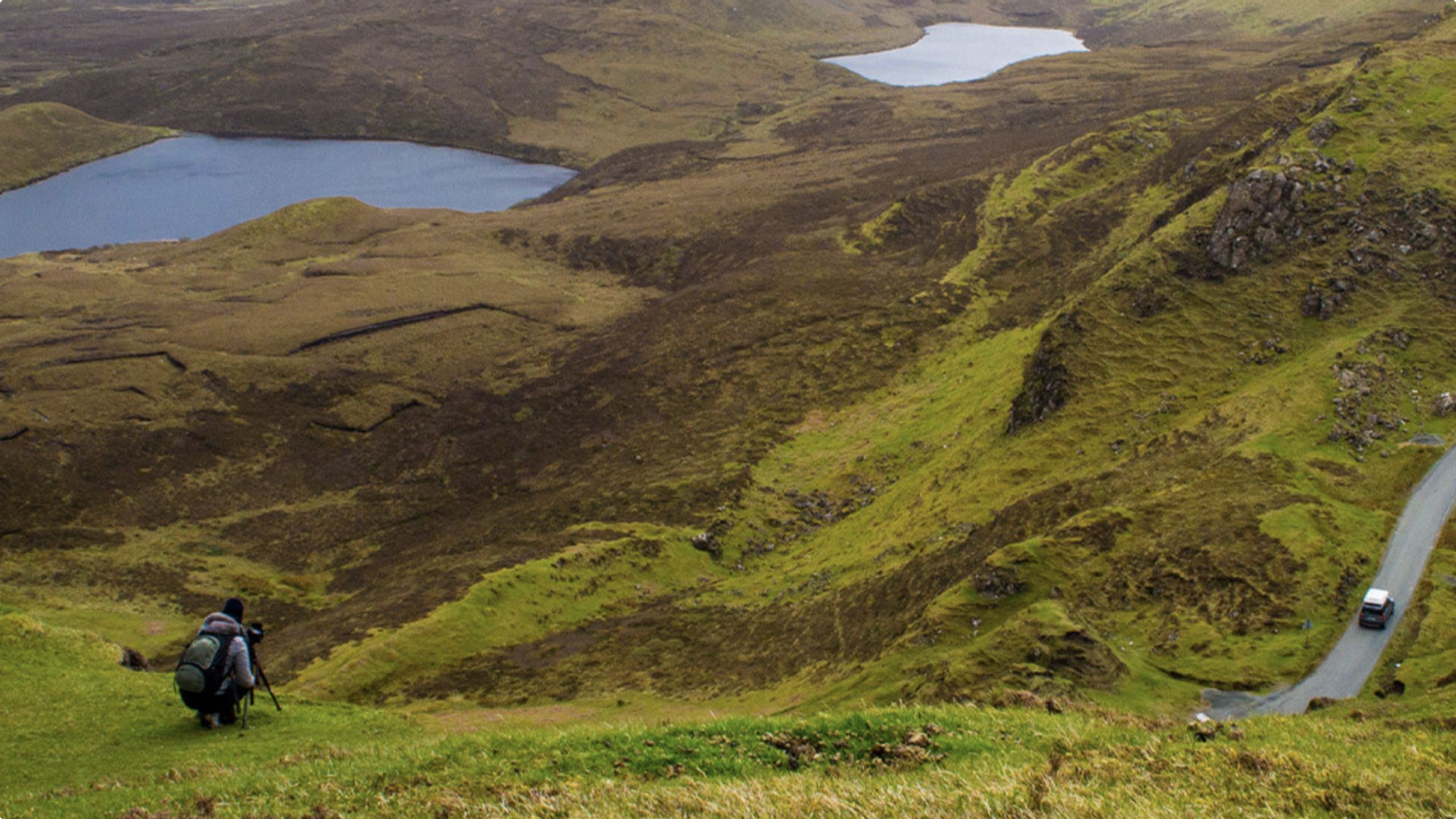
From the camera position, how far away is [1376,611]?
19750mm

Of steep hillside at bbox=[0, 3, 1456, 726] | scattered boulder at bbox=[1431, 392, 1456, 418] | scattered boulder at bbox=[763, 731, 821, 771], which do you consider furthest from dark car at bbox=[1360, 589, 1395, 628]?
scattered boulder at bbox=[763, 731, 821, 771]

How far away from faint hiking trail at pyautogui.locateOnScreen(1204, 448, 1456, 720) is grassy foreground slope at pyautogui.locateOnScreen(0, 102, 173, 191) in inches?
4741

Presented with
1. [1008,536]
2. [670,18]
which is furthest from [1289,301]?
[670,18]

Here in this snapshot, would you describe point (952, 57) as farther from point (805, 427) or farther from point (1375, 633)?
point (1375, 633)

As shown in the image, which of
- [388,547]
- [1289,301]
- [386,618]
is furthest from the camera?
[388,547]

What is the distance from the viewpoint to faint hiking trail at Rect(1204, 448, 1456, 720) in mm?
18047

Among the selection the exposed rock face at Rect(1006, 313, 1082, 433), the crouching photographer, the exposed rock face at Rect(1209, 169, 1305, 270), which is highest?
the exposed rock face at Rect(1209, 169, 1305, 270)

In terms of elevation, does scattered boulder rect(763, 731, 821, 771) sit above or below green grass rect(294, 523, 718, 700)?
above

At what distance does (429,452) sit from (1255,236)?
35838 mm

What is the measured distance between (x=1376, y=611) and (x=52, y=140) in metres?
133

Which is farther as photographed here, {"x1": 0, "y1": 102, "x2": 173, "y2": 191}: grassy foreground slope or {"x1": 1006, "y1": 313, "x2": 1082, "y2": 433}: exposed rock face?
{"x1": 0, "y1": 102, "x2": 173, "y2": 191}: grassy foreground slope

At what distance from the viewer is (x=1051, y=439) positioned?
3272 cm

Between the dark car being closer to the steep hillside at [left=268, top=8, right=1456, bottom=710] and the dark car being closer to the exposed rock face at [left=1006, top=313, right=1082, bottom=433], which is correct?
the steep hillside at [left=268, top=8, right=1456, bottom=710]

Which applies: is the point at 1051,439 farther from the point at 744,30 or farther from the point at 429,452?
the point at 744,30
